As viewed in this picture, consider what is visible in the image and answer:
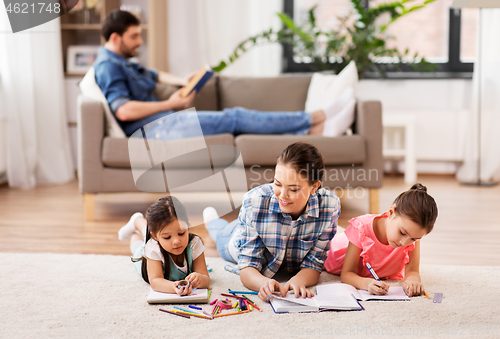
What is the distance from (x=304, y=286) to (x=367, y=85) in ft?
8.33

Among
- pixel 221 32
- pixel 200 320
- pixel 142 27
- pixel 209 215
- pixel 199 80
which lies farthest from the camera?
pixel 221 32

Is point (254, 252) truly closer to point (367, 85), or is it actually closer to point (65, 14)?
point (367, 85)

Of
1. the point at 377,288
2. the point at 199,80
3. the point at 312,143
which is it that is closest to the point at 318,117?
the point at 312,143

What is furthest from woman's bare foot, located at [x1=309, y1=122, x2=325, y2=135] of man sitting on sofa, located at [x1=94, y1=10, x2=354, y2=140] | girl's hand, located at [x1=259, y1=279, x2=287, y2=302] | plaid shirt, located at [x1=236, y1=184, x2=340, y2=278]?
girl's hand, located at [x1=259, y1=279, x2=287, y2=302]

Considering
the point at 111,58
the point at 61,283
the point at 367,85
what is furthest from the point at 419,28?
the point at 61,283

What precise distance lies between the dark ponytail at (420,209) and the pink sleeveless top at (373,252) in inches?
5.3

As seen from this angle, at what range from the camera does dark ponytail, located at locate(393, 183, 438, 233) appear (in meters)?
1.24

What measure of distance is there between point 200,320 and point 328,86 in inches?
69.9

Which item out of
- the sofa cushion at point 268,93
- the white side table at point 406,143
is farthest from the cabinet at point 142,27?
the white side table at point 406,143

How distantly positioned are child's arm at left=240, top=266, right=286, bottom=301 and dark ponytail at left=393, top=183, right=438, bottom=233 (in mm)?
382

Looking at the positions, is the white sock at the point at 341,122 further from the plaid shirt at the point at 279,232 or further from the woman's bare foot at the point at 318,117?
the plaid shirt at the point at 279,232

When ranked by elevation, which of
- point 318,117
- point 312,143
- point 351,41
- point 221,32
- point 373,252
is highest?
point 221,32

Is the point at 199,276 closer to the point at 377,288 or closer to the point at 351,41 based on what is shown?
the point at 377,288

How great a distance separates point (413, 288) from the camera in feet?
4.35
